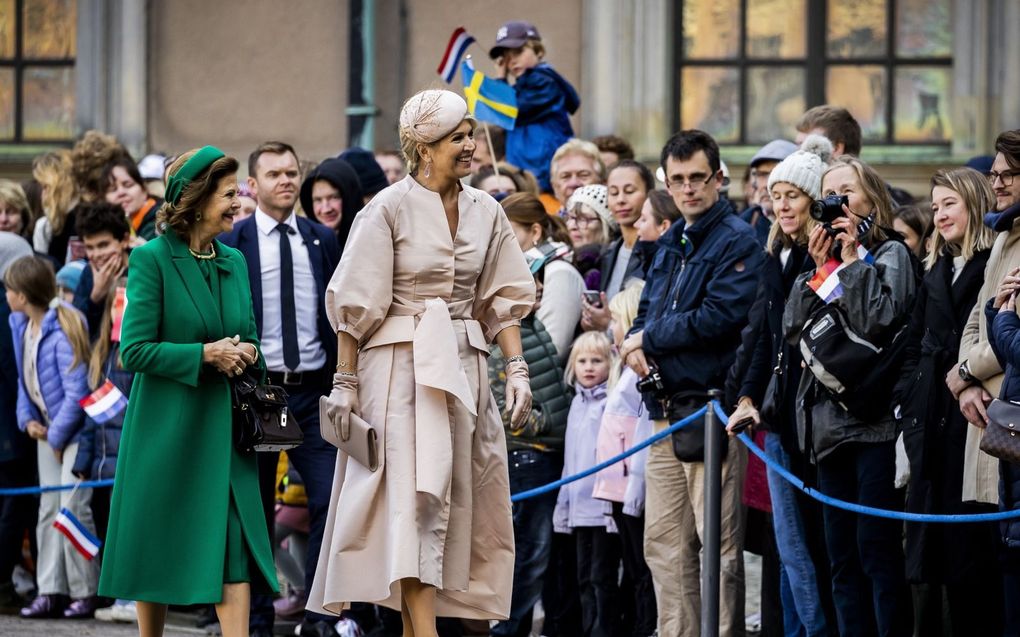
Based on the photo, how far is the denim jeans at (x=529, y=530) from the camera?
10.1 metres

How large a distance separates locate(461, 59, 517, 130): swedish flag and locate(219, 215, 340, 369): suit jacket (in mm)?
3076

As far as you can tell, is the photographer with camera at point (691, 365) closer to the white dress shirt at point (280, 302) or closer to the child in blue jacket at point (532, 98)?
the white dress shirt at point (280, 302)

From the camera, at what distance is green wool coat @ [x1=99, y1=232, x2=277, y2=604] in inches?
316

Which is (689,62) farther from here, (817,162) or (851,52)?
(817,162)

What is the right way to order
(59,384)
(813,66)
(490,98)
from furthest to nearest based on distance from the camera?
1. (813,66)
2. (490,98)
3. (59,384)

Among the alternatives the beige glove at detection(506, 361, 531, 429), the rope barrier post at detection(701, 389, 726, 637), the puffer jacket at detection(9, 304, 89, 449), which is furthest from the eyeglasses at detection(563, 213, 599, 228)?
the beige glove at detection(506, 361, 531, 429)

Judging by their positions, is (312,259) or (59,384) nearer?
(312,259)

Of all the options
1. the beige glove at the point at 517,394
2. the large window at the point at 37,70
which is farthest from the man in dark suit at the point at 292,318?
the large window at the point at 37,70

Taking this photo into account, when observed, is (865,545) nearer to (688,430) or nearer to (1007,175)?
(688,430)

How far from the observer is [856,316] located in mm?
8305

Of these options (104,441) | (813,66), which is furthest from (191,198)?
(813,66)

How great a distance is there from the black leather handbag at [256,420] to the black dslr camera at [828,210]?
91.0 inches

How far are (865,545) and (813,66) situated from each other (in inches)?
324

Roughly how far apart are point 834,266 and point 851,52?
791 centimetres
